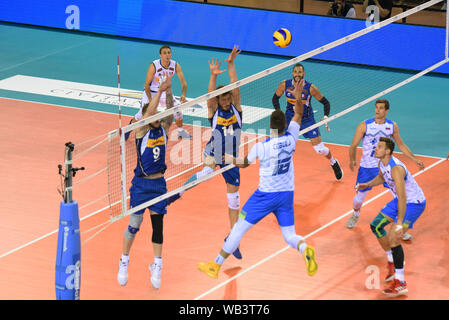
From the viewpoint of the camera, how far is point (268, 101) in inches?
842

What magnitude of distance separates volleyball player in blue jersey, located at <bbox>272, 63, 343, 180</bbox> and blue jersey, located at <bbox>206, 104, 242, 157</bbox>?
1.93 metres

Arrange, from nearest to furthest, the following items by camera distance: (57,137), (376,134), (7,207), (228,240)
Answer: (228,240)
(376,134)
(7,207)
(57,137)

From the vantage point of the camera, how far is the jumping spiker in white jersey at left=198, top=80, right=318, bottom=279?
38.0ft

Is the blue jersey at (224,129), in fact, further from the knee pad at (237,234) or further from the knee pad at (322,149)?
the knee pad at (322,149)

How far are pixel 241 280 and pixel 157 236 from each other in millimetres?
1504

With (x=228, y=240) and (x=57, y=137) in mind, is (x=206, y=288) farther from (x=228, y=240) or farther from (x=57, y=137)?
(x=57, y=137)

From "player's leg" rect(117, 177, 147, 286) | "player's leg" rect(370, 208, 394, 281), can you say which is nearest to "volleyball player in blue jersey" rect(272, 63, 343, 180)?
"player's leg" rect(370, 208, 394, 281)

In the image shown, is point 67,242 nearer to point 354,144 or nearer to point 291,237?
point 291,237

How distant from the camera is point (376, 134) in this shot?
1421 cm

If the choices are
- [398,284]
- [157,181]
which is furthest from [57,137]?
[398,284]

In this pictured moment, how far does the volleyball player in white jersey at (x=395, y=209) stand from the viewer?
11.9 meters

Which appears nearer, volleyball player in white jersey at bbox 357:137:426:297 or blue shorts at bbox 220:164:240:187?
volleyball player in white jersey at bbox 357:137:426:297

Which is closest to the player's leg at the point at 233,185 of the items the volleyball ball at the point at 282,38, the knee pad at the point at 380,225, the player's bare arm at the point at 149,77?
the knee pad at the point at 380,225

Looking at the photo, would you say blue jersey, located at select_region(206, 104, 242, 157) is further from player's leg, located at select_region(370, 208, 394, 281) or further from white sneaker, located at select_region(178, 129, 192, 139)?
white sneaker, located at select_region(178, 129, 192, 139)
